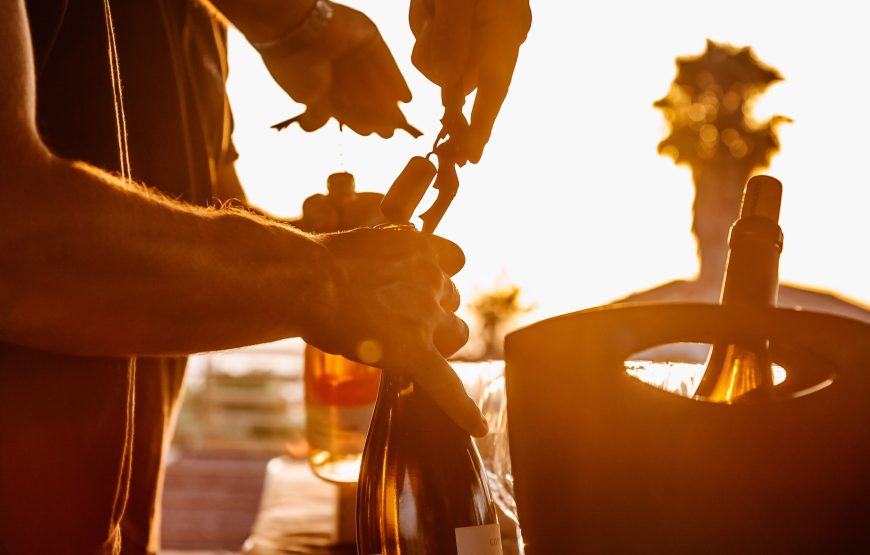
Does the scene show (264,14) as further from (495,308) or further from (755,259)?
(495,308)

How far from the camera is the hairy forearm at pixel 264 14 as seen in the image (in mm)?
1120

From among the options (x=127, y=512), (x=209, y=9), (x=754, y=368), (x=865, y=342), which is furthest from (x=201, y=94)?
(x=865, y=342)

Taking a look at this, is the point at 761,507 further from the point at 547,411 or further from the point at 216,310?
the point at 216,310

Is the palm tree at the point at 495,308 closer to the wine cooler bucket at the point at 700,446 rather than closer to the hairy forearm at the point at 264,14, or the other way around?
the hairy forearm at the point at 264,14

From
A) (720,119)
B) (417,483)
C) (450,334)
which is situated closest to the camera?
Answer: (450,334)

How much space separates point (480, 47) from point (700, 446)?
50cm

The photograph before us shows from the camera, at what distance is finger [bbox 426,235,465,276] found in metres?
0.73

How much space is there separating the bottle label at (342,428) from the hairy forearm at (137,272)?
0.68 metres

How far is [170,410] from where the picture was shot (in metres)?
1.12

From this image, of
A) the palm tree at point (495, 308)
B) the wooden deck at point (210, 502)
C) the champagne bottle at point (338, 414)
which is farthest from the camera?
the palm tree at point (495, 308)

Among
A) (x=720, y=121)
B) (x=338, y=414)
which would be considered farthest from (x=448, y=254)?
(x=720, y=121)

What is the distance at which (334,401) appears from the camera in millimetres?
1352

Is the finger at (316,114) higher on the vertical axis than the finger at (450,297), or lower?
higher

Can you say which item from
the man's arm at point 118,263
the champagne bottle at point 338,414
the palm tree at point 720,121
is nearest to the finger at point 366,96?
the champagne bottle at point 338,414
